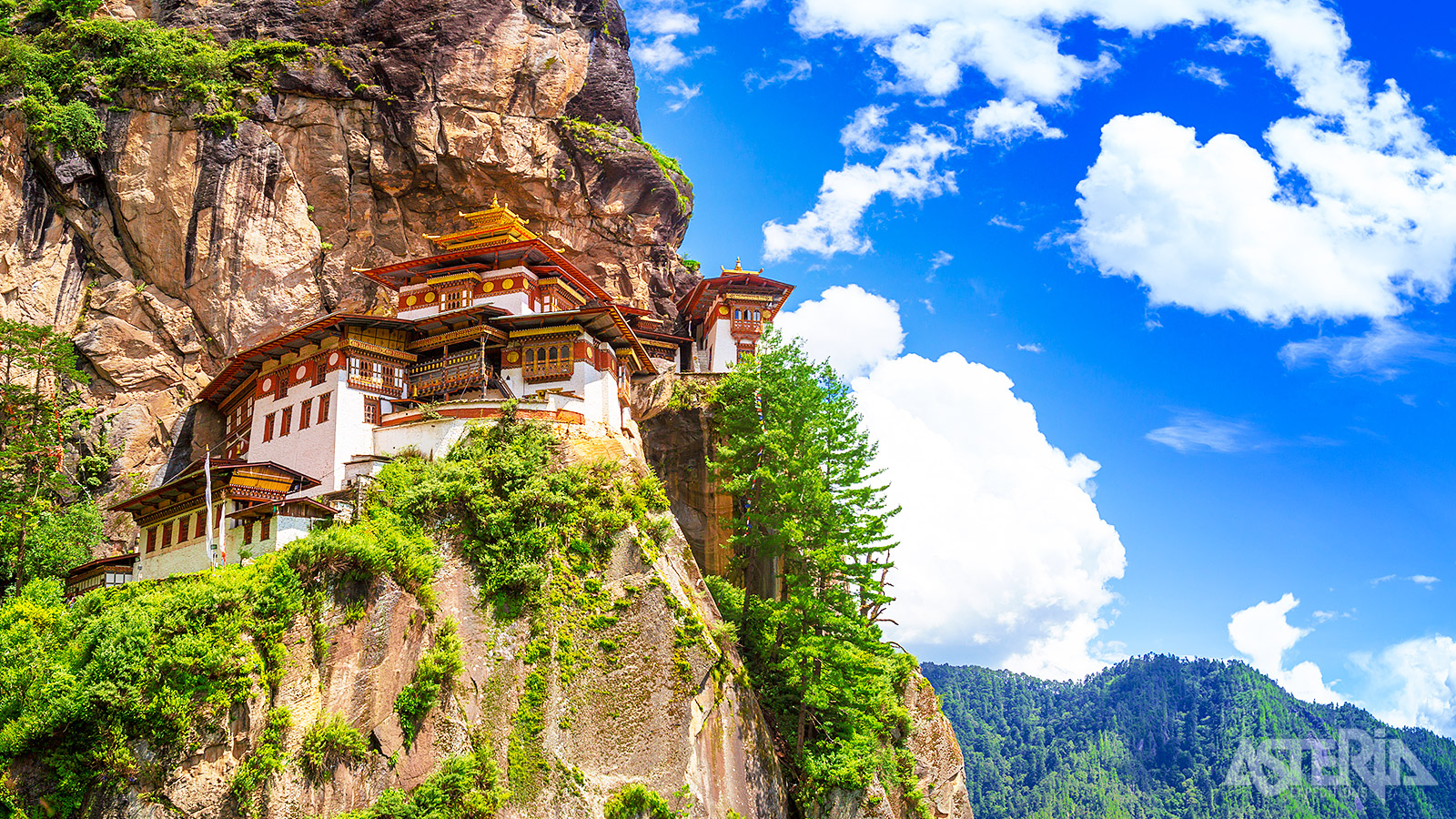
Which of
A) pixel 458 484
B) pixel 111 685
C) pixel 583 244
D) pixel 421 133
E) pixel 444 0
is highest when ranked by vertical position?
pixel 444 0

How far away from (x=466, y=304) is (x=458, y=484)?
1713cm

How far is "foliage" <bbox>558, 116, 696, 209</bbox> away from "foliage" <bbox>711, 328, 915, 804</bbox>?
20.9m

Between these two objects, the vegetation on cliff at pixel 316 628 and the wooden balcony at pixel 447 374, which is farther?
the wooden balcony at pixel 447 374

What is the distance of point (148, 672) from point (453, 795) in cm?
921

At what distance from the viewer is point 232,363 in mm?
45625

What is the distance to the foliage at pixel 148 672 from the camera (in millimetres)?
26203

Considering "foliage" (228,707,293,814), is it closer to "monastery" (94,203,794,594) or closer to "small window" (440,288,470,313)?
"monastery" (94,203,794,594)

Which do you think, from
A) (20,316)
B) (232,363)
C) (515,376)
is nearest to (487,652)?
(515,376)

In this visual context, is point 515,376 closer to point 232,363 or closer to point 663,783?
point 232,363

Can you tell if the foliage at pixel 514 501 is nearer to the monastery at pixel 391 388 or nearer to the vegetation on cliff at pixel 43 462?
the monastery at pixel 391 388

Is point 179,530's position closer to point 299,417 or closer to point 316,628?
point 299,417

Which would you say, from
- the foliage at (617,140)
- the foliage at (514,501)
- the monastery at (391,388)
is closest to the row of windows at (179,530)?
the monastery at (391,388)

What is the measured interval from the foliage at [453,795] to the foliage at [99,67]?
3619cm

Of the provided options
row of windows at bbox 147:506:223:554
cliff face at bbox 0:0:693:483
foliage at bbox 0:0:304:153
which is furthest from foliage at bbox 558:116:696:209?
row of windows at bbox 147:506:223:554
